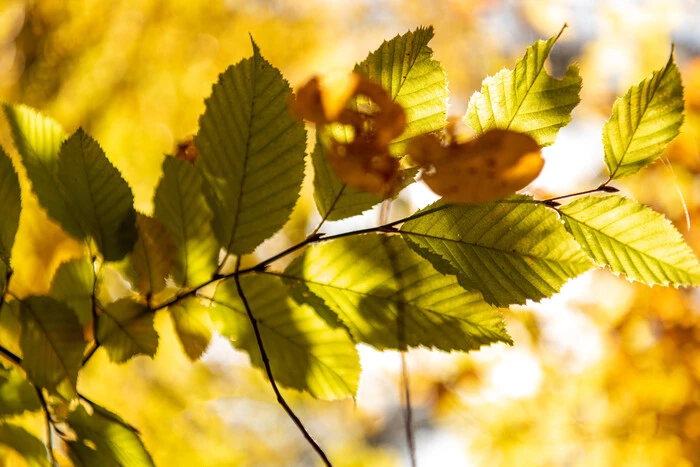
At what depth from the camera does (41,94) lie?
48.6 inches

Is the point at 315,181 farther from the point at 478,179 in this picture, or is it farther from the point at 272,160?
the point at 478,179

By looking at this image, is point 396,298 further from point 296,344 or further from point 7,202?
point 7,202

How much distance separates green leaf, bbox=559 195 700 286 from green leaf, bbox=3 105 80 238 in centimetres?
30

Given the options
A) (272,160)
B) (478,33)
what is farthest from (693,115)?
(478,33)

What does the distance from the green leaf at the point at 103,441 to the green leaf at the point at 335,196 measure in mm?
196

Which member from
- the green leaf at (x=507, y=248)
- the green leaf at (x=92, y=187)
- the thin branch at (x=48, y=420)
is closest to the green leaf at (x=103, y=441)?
the thin branch at (x=48, y=420)

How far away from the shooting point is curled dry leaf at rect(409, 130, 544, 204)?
219 millimetres

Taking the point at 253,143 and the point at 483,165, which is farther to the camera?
the point at 253,143

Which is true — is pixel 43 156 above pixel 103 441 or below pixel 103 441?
above

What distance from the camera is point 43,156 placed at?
14.5 inches

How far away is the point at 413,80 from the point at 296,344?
19cm

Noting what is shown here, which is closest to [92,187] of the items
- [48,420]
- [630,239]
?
[48,420]

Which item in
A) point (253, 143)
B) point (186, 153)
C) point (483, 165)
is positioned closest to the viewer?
point (483, 165)

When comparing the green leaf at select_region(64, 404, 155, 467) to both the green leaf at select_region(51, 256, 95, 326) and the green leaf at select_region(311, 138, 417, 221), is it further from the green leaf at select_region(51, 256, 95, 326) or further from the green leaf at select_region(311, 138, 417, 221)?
the green leaf at select_region(311, 138, 417, 221)
